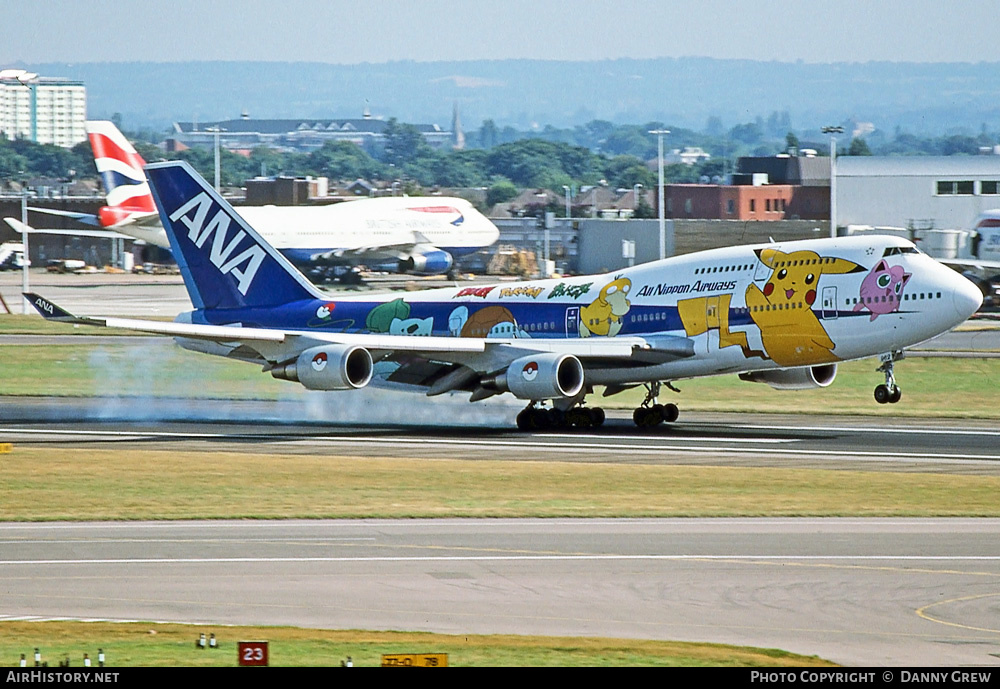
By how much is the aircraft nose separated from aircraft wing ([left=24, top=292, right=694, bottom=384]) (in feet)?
27.0

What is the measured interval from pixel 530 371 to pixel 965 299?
13382 millimetres

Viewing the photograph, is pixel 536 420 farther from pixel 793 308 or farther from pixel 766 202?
pixel 766 202

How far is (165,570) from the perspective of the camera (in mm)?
26859

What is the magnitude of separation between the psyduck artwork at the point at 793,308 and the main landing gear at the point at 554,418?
721 centimetres

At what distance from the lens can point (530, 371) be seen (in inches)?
1887

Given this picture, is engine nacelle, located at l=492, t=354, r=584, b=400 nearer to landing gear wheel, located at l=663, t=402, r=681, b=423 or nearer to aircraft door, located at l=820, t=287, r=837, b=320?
landing gear wheel, located at l=663, t=402, r=681, b=423

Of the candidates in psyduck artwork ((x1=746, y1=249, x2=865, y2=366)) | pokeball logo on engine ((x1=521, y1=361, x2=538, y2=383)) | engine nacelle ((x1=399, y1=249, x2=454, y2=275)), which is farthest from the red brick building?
pokeball logo on engine ((x1=521, y1=361, x2=538, y2=383))

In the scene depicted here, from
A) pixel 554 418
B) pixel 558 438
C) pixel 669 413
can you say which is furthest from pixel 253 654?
pixel 669 413

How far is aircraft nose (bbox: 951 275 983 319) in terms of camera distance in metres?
44.9

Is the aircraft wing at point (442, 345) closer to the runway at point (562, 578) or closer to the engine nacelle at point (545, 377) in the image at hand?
the engine nacelle at point (545, 377)

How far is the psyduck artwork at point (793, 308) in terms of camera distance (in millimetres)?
46438

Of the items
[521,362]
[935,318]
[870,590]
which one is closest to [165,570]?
[870,590]

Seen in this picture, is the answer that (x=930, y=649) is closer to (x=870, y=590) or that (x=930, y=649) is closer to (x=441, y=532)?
(x=870, y=590)

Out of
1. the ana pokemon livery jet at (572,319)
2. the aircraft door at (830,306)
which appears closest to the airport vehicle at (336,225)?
the ana pokemon livery jet at (572,319)
